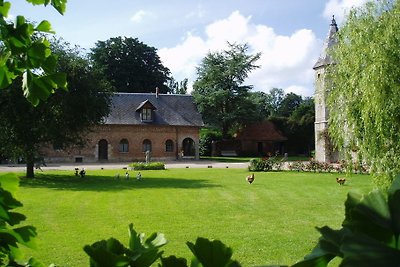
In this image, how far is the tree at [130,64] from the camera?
58.8 metres

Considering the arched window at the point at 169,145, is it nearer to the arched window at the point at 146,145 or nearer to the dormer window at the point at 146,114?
the arched window at the point at 146,145

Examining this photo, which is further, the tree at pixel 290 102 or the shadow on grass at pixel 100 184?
the tree at pixel 290 102

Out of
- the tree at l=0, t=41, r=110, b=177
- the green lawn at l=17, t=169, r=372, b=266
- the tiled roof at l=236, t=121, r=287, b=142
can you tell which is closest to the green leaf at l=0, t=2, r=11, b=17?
the green lawn at l=17, t=169, r=372, b=266

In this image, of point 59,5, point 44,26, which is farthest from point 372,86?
point 44,26

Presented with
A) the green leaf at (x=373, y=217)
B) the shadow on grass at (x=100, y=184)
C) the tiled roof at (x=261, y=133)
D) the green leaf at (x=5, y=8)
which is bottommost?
the shadow on grass at (x=100, y=184)

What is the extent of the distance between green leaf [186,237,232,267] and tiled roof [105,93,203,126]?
141 feet

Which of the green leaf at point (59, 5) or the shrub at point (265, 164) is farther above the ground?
the green leaf at point (59, 5)

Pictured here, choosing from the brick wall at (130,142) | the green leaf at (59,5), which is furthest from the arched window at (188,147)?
the green leaf at (59,5)

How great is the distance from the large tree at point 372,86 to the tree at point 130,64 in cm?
4671

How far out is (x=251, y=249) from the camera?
9.31 m

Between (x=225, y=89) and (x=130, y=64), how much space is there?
15.4 m

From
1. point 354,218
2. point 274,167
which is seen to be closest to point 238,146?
point 274,167

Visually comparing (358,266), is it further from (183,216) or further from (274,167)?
(274,167)

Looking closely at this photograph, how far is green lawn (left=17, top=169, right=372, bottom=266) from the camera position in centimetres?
940
